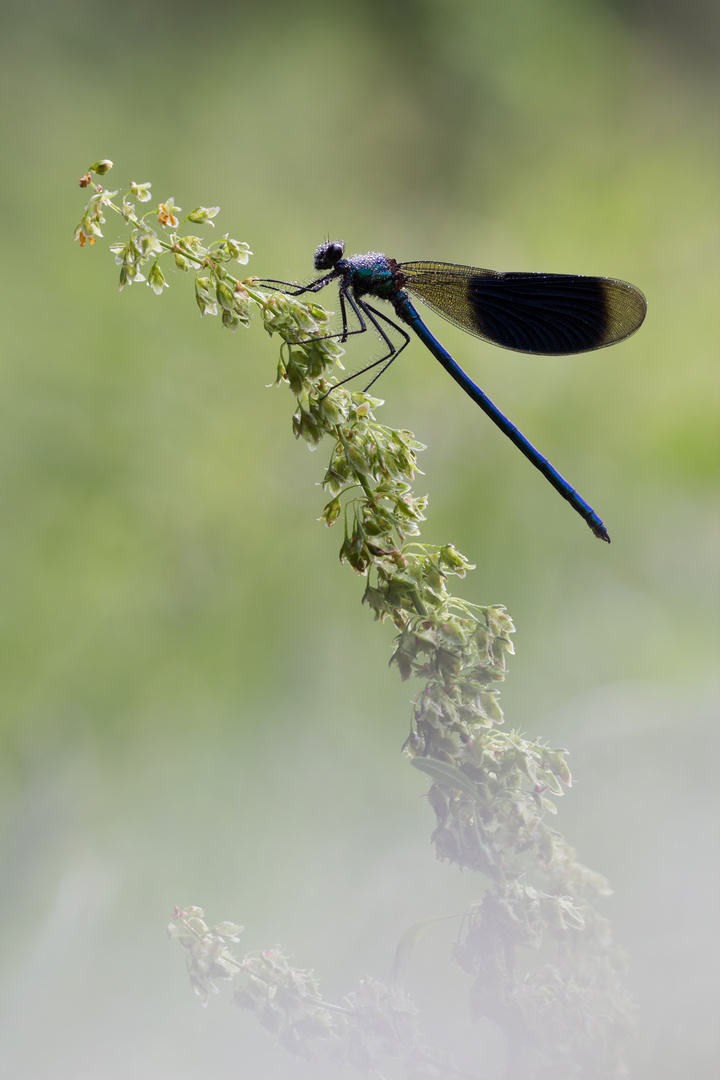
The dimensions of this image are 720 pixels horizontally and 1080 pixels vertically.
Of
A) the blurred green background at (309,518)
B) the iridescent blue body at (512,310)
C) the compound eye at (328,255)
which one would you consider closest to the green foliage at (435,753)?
the blurred green background at (309,518)

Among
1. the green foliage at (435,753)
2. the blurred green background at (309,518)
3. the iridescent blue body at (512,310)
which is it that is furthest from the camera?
the iridescent blue body at (512,310)

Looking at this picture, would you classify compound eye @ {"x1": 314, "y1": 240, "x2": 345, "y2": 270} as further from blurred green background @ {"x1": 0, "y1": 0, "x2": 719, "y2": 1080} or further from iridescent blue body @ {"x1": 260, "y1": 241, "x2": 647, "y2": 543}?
blurred green background @ {"x1": 0, "y1": 0, "x2": 719, "y2": 1080}

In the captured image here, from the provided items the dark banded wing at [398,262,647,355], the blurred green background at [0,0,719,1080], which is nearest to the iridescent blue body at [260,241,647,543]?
the dark banded wing at [398,262,647,355]

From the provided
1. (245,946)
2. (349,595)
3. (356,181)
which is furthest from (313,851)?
(356,181)

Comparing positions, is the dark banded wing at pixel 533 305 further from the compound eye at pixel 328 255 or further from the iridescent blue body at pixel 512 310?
the compound eye at pixel 328 255

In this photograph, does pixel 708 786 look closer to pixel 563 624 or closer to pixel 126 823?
pixel 563 624

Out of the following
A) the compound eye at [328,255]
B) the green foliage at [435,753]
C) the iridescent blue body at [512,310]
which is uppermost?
the iridescent blue body at [512,310]
